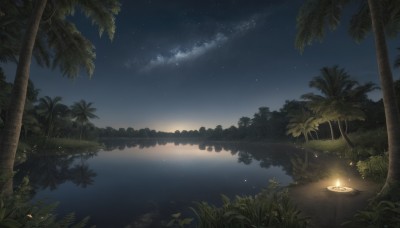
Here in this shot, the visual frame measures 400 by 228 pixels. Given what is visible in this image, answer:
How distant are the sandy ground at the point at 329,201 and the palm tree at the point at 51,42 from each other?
822 cm

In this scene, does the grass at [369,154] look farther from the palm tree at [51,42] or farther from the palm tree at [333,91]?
the palm tree at [51,42]

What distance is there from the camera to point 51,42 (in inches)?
403

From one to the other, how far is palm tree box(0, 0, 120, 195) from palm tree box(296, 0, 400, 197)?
868 cm

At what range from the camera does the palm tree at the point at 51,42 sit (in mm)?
6266

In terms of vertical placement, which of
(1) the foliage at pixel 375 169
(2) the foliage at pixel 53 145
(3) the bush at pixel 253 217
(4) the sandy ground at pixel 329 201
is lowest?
(4) the sandy ground at pixel 329 201

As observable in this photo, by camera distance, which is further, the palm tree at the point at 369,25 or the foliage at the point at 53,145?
the foliage at the point at 53,145

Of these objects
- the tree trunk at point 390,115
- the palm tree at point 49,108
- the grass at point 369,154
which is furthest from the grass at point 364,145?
the palm tree at point 49,108

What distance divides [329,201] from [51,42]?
42.2 feet

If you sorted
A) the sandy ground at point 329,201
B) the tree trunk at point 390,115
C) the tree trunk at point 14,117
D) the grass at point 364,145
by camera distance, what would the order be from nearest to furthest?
the tree trunk at point 14,117
the sandy ground at point 329,201
the tree trunk at point 390,115
the grass at point 364,145

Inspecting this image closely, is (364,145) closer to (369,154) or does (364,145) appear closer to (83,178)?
(369,154)

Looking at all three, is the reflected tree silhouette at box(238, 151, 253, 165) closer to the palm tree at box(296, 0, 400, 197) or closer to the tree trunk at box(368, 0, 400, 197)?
the palm tree at box(296, 0, 400, 197)

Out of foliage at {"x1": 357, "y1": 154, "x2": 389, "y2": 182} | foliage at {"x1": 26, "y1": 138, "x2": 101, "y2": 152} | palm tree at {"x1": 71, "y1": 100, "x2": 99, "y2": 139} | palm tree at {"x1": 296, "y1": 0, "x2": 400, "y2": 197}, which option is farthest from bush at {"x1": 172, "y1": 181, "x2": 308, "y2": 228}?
palm tree at {"x1": 71, "y1": 100, "x2": 99, "y2": 139}

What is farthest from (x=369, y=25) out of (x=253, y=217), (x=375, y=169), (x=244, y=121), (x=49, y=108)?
(x=244, y=121)

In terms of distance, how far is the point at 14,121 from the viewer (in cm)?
630
